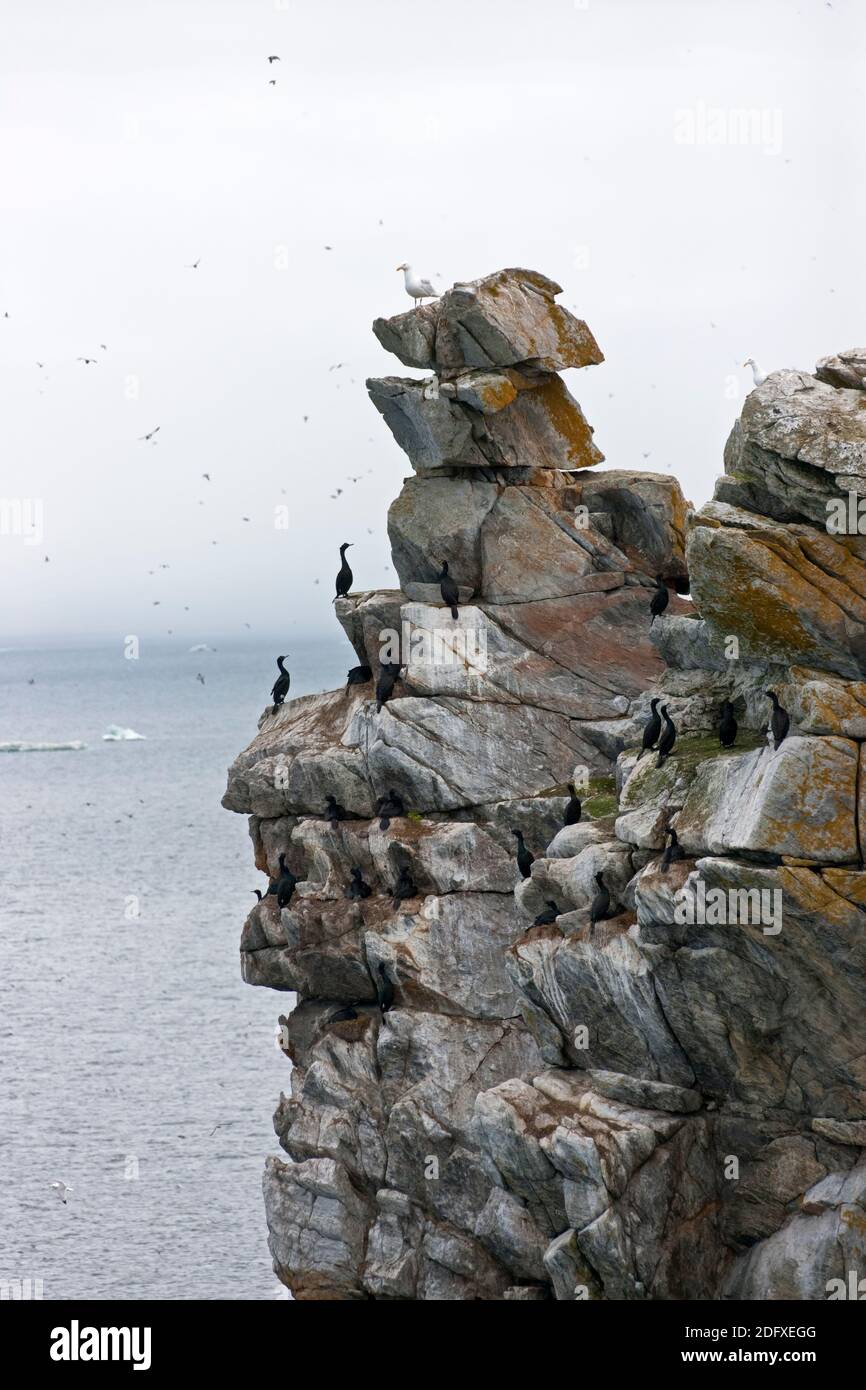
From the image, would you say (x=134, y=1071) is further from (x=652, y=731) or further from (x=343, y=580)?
(x=652, y=731)

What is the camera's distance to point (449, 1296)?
40.1m

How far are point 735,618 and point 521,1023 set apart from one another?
40.8 ft

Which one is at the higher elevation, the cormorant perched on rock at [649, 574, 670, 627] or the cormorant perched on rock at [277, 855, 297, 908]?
the cormorant perched on rock at [649, 574, 670, 627]

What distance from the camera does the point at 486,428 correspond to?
4459cm

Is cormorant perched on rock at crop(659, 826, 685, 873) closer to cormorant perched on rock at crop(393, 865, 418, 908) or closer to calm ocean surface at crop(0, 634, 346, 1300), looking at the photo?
cormorant perched on rock at crop(393, 865, 418, 908)

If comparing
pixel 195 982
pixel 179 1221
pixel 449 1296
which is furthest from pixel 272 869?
pixel 195 982

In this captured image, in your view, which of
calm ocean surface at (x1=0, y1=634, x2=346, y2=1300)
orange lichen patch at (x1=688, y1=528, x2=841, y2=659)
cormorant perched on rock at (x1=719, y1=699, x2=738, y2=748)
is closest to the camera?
orange lichen patch at (x1=688, y1=528, x2=841, y2=659)

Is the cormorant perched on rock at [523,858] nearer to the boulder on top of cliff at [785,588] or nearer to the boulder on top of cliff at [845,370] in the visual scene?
the boulder on top of cliff at [785,588]

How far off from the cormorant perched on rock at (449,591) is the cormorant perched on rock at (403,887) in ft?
20.2

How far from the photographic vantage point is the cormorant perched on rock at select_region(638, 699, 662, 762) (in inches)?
1432

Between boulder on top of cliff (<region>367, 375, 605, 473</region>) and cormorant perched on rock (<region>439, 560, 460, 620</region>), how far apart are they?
2.94 m

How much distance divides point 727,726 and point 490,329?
524 inches

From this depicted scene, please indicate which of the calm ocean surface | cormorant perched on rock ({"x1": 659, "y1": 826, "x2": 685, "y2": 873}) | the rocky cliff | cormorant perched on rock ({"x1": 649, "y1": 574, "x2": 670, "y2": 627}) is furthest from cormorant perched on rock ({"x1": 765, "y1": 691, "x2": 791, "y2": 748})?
the calm ocean surface

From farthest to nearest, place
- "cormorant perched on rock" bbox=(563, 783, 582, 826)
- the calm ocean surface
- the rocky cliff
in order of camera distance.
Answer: the calm ocean surface
"cormorant perched on rock" bbox=(563, 783, 582, 826)
the rocky cliff
